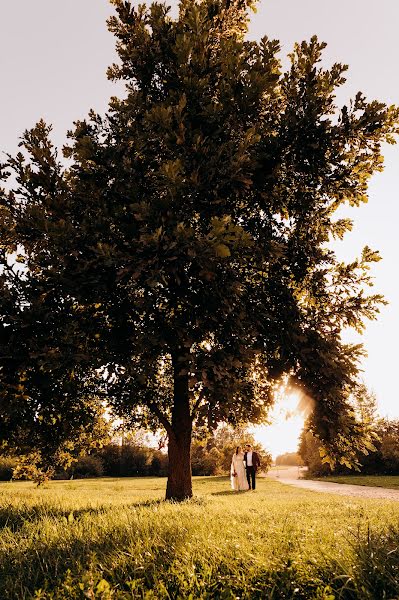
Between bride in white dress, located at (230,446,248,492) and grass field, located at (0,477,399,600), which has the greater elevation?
grass field, located at (0,477,399,600)

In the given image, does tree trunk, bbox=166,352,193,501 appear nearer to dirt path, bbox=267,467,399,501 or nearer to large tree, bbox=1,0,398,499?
large tree, bbox=1,0,398,499

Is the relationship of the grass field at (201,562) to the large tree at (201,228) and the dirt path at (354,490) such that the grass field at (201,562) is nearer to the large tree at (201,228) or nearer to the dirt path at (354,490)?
the large tree at (201,228)

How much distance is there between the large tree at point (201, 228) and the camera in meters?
7.76

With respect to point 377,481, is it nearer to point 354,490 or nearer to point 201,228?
point 354,490

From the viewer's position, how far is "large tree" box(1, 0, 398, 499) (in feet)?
25.5

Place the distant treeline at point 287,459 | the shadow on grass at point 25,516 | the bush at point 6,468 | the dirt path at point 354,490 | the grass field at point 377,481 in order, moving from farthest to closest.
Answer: the distant treeline at point 287,459 < the bush at point 6,468 < the grass field at point 377,481 < the dirt path at point 354,490 < the shadow on grass at point 25,516

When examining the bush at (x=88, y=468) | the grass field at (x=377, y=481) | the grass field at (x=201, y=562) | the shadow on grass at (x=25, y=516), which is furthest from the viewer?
the bush at (x=88, y=468)

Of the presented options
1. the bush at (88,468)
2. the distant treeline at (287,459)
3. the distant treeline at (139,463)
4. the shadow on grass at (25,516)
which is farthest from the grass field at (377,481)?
the distant treeline at (287,459)

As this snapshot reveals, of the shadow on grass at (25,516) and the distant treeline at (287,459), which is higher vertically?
the shadow on grass at (25,516)

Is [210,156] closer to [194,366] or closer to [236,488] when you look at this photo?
[194,366]

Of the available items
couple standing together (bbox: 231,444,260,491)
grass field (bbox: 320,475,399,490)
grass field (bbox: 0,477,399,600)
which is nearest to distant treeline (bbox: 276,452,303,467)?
grass field (bbox: 320,475,399,490)

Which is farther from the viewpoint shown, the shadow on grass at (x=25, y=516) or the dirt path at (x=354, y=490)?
the dirt path at (x=354, y=490)

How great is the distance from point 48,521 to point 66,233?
4.86m

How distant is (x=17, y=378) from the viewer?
27.8ft
